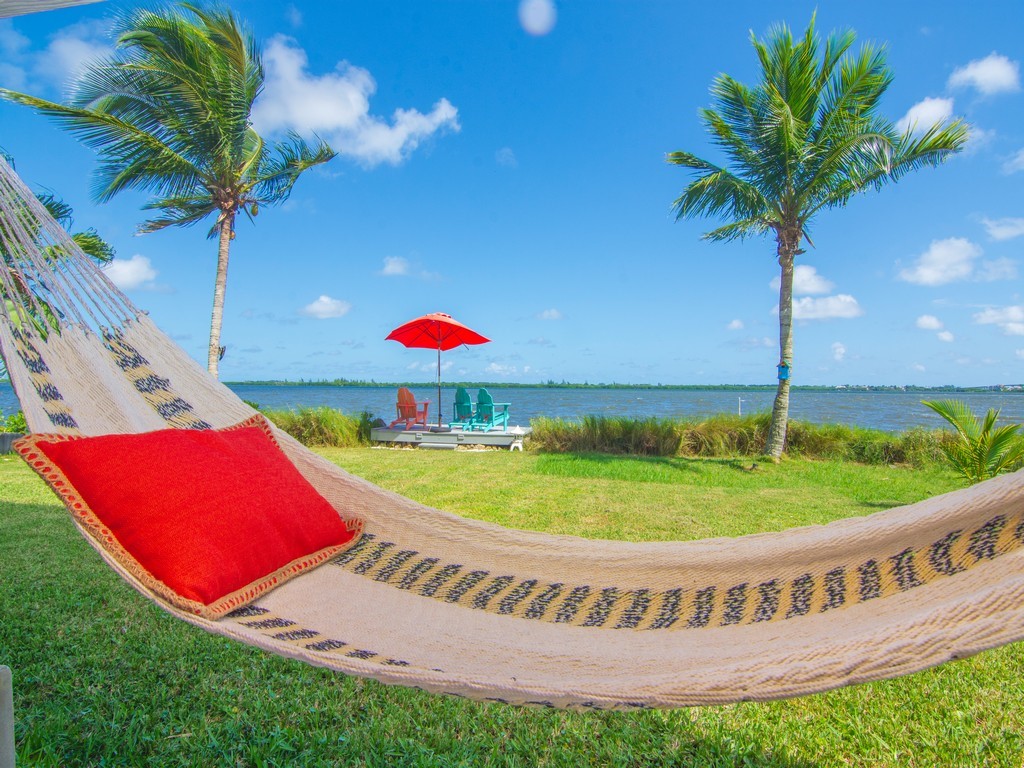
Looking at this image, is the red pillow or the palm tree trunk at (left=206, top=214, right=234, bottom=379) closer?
the red pillow

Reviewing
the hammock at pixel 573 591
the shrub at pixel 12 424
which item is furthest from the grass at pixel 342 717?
the shrub at pixel 12 424

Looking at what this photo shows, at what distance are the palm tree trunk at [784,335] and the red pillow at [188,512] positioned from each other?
245 inches

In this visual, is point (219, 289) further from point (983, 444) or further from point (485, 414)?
point (983, 444)

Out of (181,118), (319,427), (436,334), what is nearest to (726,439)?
(436,334)

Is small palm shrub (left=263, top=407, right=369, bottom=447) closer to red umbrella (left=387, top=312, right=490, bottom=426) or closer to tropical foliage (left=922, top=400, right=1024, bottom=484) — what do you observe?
red umbrella (left=387, top=312, right=490, bottom=426)

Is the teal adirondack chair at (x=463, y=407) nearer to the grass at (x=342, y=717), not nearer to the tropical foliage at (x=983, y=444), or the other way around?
the tropical foliage at (x=983, y=444)

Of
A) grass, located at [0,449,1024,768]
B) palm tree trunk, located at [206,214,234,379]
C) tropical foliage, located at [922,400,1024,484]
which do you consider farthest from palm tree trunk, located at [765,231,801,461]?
palm tree trunk, located at [206,214,234,379]

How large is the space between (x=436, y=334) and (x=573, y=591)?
8.14m

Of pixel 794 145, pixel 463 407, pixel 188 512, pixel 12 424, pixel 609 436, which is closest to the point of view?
pixel 188 512

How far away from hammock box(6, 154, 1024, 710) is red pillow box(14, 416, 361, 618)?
0.15 feet

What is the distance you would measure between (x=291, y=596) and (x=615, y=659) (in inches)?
32.5

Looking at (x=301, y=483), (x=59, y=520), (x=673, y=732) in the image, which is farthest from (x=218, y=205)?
(x=673, y=732)

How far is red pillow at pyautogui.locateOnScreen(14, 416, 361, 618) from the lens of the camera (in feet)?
4.34

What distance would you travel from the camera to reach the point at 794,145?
612 cm
